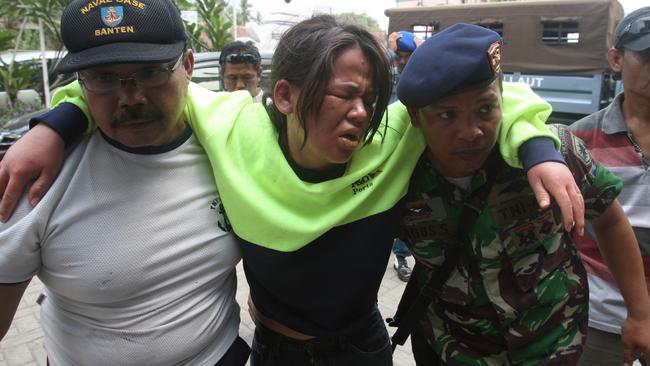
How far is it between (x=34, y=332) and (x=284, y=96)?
10.2ft

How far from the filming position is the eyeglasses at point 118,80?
135cm

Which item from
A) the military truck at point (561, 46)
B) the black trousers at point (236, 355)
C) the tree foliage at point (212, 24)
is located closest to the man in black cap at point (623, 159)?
the black trousers at point (236, 355)

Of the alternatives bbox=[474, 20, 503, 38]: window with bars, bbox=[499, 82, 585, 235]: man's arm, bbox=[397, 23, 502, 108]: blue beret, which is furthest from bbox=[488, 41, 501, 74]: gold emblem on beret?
bbox=[474, 20, 503, 38]: window with bars

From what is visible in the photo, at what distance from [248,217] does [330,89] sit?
47 centimetres

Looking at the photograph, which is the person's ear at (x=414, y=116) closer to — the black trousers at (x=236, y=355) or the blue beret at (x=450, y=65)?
the blue beret at (x=450, y=65)

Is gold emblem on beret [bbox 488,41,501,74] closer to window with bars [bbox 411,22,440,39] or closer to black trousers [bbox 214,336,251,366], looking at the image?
black trousers [bbox 214,336,251,366]

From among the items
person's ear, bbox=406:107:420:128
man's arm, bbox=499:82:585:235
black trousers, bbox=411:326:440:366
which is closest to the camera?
man's arm, bbox=499:82:585:235

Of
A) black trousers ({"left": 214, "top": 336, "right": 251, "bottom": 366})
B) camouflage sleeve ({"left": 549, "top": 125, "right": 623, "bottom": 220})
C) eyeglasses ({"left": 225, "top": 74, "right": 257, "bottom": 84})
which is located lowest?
black trousers ({"left": 214, "top": 336, "right": 251, "bottom": 366})

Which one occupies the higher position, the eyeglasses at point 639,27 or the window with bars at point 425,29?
the eyeglasses at point 639,27

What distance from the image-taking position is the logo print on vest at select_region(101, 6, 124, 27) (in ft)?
4.33

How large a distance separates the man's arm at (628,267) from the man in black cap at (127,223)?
123 cm

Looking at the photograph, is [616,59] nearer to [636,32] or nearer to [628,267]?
[636,32]

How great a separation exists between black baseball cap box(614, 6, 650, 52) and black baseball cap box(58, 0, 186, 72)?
1.74m

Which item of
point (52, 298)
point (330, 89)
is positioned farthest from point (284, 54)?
point (52, 298)
